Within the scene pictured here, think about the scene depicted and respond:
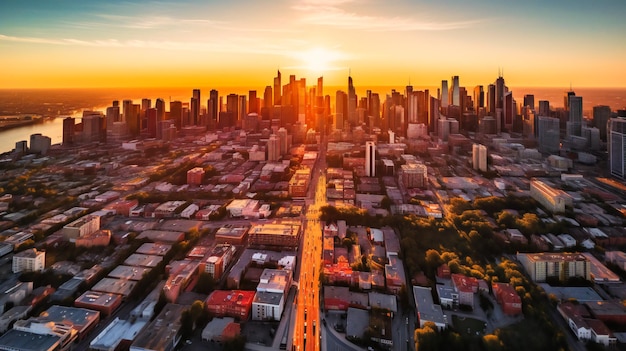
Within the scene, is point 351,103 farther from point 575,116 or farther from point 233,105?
point 575,116

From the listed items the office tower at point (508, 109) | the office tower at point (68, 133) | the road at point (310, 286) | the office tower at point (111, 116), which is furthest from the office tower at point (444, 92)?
the office tower at point (68, 133)

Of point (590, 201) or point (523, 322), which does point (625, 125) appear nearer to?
point (590, 201)

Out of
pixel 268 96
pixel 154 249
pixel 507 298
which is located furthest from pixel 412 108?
pixel 154 249

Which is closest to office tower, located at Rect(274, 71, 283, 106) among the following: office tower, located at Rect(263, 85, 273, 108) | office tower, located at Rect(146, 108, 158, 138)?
office tower, located at Rect(263, 85, 273, 108)

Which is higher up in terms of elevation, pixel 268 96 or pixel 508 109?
pixel 268 96

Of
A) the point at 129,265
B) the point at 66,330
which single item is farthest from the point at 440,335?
the point at 129,265

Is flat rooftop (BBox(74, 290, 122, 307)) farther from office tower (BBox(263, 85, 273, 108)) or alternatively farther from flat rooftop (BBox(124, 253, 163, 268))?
office tower (BBox(263, 85, 273, 108))
